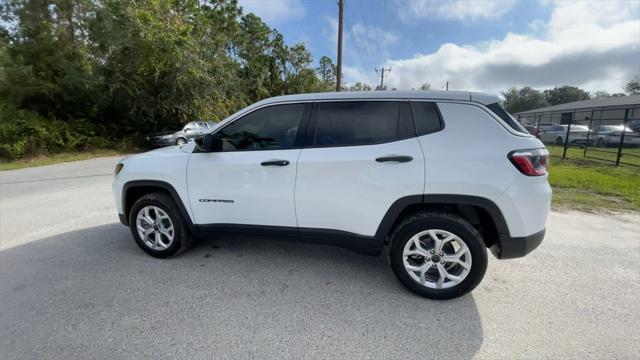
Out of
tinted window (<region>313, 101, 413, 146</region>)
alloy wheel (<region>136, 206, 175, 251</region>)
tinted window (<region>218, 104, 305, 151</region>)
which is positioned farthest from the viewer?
alloy wheel (<region>136, 206, 175, 251</region>)

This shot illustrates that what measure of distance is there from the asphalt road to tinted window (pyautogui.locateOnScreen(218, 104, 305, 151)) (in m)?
1.34

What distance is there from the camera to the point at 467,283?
2609 mm

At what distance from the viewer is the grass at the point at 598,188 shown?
5.67 metres

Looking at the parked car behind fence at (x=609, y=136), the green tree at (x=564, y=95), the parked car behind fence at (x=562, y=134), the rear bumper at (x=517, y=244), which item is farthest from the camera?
the green tree at (x=564, y=95)

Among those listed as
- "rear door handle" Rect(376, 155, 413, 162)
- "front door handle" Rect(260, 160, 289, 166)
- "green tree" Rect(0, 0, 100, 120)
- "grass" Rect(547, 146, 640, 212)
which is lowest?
"grass" Rect(547, 146, 640, 212)

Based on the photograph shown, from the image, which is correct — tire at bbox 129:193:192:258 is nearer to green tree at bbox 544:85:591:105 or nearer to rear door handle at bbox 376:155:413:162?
rear door handle at bbox 376:155:413:162

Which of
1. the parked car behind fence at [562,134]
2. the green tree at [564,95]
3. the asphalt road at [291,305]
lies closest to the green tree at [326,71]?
the parked car behind fence at [562,134]

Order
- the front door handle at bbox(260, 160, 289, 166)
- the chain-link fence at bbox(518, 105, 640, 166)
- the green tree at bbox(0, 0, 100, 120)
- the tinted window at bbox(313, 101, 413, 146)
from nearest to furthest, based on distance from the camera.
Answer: the tinted window at bbox(313, 101, 413, 146) → the front door handle at bbox(260, 160, 289, 166) → the chain-link fence at bbox(518, 105, 640, 166) → the green tree at bbox(0, 0, 100, 120)

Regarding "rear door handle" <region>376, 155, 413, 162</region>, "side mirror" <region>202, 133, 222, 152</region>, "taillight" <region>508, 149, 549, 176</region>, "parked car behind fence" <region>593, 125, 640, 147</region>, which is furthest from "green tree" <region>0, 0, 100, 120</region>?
"parked car behind fence" <region>593, 125, 640, 147</region>

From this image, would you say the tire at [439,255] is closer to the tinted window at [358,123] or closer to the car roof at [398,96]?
the tinted window at [358,123]

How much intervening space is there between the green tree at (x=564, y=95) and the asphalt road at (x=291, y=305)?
10559 centimetres

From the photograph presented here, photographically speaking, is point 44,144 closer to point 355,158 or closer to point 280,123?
point 280,123

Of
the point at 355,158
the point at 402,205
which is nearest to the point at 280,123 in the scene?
the point at 355,158

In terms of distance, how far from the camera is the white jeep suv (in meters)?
2.48
